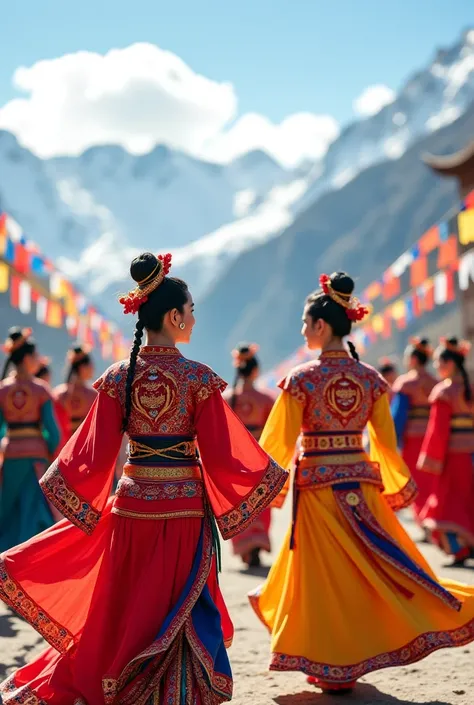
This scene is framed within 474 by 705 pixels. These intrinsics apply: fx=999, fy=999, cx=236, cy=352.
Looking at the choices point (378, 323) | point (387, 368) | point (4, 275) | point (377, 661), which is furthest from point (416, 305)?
point (377, 661)

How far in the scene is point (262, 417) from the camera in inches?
310

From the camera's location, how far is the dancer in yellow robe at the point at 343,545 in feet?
12.5

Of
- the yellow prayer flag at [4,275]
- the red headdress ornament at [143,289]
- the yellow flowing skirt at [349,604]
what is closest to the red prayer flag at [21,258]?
the yellow prayer flag at [4,275]

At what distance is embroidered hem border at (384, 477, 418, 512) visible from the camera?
4348mm

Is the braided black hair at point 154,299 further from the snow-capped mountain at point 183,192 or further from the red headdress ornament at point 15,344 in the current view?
the snow-capped mountain at point 183,192

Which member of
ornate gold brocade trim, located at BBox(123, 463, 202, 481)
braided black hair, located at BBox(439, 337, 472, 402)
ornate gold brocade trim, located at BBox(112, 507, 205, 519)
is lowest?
ornate gold brocade trim, located at BBox(112, 507, 205, 519)

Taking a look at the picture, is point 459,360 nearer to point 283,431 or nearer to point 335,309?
point 335,309

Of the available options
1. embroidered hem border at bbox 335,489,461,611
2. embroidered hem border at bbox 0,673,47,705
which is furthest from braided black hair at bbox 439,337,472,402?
embroidered hem border at bbox 0,673,47,705

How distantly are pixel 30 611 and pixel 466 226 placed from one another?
318 inches

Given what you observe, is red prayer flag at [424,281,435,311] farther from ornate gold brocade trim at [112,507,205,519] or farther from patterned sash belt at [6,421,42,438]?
ornate gold brocade trim at [112,507,205,519]

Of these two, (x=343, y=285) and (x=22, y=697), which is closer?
(x=22, y=697)

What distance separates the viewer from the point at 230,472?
3371mm

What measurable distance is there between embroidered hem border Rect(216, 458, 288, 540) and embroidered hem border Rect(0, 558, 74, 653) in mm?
646

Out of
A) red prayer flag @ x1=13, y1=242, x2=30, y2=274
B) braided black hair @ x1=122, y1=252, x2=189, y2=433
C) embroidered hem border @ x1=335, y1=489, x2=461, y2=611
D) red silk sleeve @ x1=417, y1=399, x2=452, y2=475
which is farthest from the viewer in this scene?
red prayer flag @ x1=13, y1=242, x2=30, y2=274
